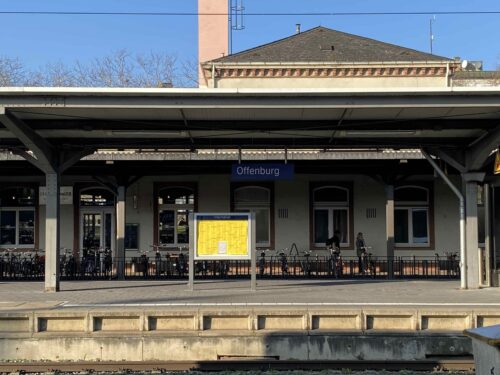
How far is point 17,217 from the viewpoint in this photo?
21.5 m

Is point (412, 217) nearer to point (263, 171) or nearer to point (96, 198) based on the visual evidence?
point (263, 171)

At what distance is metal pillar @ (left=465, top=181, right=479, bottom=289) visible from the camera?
14.4m

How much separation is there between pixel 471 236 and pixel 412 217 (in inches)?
273

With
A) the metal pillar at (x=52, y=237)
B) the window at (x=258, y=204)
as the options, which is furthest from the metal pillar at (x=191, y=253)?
the window at (x=258, y=204)

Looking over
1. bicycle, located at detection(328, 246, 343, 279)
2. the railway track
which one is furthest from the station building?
the railway track

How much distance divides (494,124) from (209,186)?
10710 mm

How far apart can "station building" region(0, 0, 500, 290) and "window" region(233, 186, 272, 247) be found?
0.04m

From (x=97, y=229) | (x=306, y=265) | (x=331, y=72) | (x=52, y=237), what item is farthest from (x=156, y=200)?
(x=331, y=72)

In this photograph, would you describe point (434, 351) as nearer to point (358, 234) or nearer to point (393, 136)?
point (393, 136)

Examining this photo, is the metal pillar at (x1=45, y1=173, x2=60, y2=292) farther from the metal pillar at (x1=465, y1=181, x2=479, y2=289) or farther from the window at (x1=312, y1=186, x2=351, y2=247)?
the window at (x1=312, y1=186, x2=351, y2=247)

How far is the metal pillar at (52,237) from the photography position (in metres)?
14.0

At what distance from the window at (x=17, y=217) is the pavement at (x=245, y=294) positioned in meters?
4.96

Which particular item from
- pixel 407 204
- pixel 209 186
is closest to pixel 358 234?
pixel 407 204

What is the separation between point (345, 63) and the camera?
2778 centimetres
